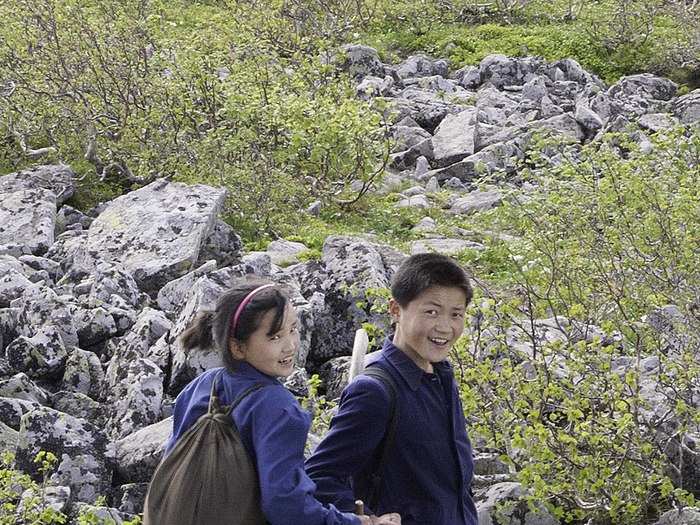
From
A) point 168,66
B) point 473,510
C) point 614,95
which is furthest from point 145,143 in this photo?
point 473,510

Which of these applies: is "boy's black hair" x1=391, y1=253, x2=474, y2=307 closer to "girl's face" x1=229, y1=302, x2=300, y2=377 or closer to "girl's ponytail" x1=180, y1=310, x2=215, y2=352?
"girl's face" x1=229, y1=302, x2=300, y2=377

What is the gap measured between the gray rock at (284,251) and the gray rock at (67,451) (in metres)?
4.15

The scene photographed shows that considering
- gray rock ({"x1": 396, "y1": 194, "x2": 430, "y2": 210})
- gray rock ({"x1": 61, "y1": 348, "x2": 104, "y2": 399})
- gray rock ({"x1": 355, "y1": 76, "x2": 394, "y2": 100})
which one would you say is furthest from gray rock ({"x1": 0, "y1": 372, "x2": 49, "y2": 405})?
gray rock ({"x1": 355, "y1": 76, "x2": 394, "y2": 100})

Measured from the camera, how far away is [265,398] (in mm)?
3438

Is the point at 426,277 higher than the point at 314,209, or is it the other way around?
the point at 426,277

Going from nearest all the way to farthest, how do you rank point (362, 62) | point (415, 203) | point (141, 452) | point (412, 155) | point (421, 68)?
point (141, 452)
point (415, 203)
point (412, 155)
point (362, 62)
point (421, 68)

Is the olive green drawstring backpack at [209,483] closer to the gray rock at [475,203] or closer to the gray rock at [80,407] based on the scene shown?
the gray rock at [80,407]

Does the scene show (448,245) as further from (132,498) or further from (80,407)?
(132,498)

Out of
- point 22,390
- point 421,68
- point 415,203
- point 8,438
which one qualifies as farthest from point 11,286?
point 421,68

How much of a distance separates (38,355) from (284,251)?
3753 mm

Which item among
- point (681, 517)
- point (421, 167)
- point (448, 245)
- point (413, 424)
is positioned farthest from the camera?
point (421, 167)

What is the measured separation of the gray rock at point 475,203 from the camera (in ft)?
45.0

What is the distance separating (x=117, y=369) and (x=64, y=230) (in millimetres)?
4520

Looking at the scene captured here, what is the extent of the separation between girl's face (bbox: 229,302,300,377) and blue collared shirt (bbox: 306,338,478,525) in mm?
239
